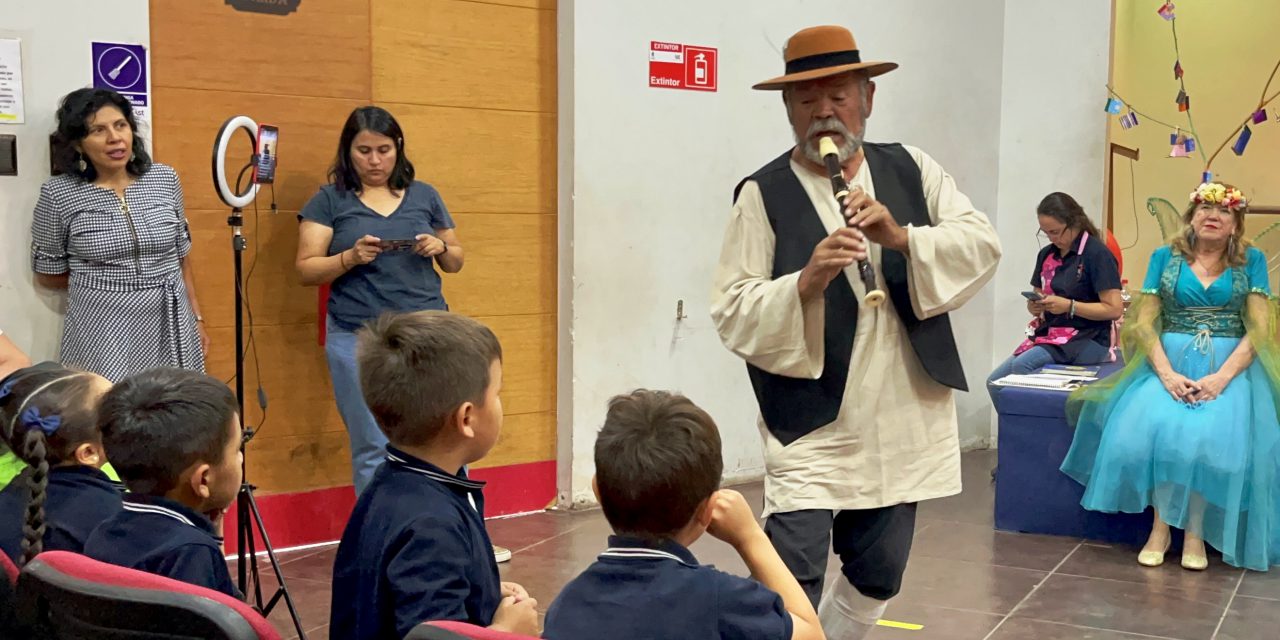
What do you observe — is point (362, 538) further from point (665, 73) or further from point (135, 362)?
point (665, 73)

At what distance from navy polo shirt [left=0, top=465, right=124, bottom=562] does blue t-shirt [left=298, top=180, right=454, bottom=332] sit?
6.28 feet

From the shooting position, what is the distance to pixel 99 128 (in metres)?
3.85

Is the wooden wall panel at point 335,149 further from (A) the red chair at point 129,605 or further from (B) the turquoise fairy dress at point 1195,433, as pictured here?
(A) the red chair at point 129,605

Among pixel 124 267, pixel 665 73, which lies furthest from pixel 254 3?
Answer: pixel 665 73

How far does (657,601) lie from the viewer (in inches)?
64.5

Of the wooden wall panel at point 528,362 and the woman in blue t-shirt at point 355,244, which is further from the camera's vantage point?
the wooden wall panel at point 528,362

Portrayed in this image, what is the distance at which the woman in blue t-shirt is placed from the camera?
4254 mm

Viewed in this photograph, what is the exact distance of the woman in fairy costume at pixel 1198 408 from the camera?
452cm

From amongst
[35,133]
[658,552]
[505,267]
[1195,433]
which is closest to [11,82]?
[35,133]

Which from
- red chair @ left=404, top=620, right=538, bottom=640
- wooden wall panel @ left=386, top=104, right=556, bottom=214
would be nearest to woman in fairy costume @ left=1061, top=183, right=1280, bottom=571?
wooden wall panel @ left=386, top=104, right=556, bottom=214

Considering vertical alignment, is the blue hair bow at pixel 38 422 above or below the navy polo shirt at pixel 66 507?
above

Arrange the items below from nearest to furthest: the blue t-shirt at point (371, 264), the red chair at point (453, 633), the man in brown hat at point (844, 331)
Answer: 1. the red chair at point (453, 633)
2. the man in brown hat at point (844, 331)
3. the blue t-shirt at point (371, 264)

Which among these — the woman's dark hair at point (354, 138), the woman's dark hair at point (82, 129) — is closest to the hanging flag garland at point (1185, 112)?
the woman's dark hair at point (354, 138)

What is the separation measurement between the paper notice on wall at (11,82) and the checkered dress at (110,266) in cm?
A: 23
